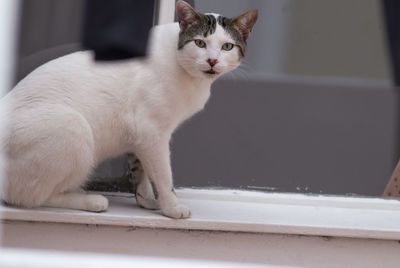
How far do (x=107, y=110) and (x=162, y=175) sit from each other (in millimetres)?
240

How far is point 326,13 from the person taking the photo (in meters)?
2.21

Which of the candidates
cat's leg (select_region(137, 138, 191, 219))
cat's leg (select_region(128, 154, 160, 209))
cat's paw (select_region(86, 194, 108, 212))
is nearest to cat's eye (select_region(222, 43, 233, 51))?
cat's leg (select_region(137, 138, 191, 219))

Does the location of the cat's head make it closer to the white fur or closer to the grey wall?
the white fur

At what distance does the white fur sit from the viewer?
115cm

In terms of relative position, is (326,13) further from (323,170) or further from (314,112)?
(323,170)

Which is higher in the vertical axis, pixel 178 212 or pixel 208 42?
pixel 208 42

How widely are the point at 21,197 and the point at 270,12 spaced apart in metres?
1.41

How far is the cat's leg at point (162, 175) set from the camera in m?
1.24

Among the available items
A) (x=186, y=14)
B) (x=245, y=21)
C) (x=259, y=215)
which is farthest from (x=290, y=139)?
(x=186, y=14)

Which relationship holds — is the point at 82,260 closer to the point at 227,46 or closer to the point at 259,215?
the point at 259,215

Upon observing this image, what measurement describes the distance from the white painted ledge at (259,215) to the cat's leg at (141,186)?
0.04 m

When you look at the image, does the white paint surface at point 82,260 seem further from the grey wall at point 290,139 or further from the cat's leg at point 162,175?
the grey wall at point 290,139

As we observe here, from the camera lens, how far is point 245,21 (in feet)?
4.22

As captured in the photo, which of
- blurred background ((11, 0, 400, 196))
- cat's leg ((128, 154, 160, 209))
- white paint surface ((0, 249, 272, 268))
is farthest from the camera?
blurred background ((11, 0, 400, 196))
